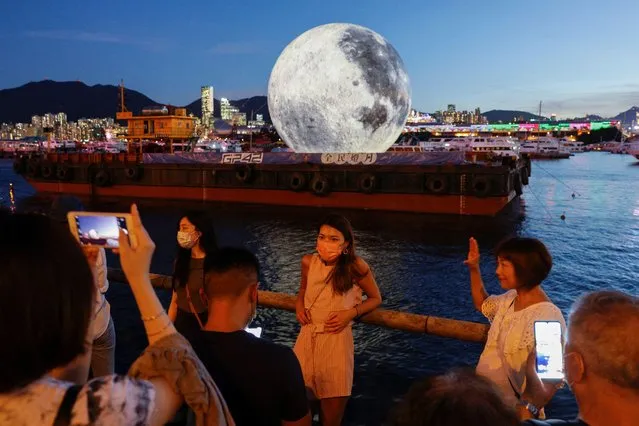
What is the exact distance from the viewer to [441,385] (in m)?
1.40

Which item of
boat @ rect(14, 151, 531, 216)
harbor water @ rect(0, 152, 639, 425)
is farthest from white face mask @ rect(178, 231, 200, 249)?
boat @ rect(14, 151, 531, 216)

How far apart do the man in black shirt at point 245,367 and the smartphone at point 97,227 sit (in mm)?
562

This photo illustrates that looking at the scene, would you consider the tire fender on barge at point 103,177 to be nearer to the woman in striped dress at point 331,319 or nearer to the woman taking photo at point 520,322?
the woman in striped dress at point 331,319

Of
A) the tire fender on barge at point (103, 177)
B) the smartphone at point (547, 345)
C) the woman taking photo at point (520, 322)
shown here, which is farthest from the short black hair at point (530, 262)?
the tire fender on barge at point (103, 177)

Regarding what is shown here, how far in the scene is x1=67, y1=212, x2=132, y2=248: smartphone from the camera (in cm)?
203

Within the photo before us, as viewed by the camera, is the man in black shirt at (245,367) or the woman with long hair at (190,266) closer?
the man in black shirt at (245,367)

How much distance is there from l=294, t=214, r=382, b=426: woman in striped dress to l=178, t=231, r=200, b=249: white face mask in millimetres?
1049

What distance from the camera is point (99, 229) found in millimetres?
2104

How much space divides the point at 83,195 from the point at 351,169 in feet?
54.8

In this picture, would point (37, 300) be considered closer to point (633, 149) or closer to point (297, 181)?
point (297, 181)

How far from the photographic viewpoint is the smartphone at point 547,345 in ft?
8.50

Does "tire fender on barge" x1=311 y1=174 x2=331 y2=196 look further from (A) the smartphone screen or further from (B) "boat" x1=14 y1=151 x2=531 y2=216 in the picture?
(A) the smartphone screen

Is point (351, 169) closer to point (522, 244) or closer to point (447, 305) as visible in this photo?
point (447, 305)

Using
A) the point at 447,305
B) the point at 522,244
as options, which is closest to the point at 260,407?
the point at 522,244
